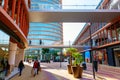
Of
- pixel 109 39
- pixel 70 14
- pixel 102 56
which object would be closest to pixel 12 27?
pixel 70 14

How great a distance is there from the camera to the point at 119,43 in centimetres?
2256

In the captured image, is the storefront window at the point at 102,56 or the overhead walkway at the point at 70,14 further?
the storefront window at the point at 102,56

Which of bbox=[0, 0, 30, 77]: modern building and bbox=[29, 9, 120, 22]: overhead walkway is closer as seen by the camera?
bbox=[0, 0, 30, 77]: modern building

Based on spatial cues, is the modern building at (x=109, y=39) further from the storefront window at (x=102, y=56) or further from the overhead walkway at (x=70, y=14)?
the overhead walkway at (x=70, y=14)

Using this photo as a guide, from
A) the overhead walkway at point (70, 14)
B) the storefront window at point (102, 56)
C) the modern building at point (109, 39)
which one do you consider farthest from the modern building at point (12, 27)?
Result: the storefront window at point (102, 56)

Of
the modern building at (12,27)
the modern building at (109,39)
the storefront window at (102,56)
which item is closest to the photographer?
the modern building at (12,27)

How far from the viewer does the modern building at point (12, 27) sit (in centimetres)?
952

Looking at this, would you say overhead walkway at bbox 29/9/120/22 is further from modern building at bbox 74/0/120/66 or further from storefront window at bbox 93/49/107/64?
storefront window at bbox 93/49/107/64

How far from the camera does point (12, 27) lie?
1143 cm

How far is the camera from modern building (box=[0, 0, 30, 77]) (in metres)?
9.52

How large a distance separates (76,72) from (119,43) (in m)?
13.0

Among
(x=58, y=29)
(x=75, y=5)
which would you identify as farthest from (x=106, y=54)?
(x=58, y=29)

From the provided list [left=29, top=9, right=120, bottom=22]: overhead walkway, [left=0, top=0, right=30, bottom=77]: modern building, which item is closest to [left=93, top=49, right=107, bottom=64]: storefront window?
[left=29, top=9, right=120, bottom=22]: overhead walkway

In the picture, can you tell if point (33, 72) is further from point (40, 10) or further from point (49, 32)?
point (49, 32)
